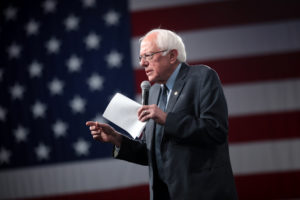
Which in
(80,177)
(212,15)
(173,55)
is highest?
(212,15)

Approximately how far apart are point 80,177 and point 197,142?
6.72 feet

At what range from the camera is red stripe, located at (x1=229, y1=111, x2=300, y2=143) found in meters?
2.73

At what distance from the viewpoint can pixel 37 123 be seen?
111 inches

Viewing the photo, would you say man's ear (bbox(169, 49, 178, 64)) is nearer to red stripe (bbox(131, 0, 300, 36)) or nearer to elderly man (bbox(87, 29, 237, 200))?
elderly man (bbox(87, 29, 237, 200))

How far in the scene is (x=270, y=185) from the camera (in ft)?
8.97

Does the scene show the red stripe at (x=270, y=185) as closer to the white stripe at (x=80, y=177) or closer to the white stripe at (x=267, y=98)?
the white stripe at (x=267, y=98)

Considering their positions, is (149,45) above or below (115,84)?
above

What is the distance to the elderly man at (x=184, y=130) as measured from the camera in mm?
1009

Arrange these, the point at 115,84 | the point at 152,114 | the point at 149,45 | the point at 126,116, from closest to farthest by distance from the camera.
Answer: the point at 152,114
the point at 126,116
the point at 149,45
the point at 115,84

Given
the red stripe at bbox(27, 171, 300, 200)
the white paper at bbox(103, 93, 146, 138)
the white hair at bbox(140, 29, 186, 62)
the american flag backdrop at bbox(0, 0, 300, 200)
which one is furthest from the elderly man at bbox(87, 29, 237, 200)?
the red stripe at bbox(27, 171, 300, 200)

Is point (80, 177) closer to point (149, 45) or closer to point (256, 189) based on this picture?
point (256, 189)

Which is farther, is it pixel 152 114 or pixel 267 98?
pixel 267 98

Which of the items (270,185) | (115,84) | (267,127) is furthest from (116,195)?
(267,127)

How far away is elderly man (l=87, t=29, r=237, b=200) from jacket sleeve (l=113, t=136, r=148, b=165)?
8 centimetres
